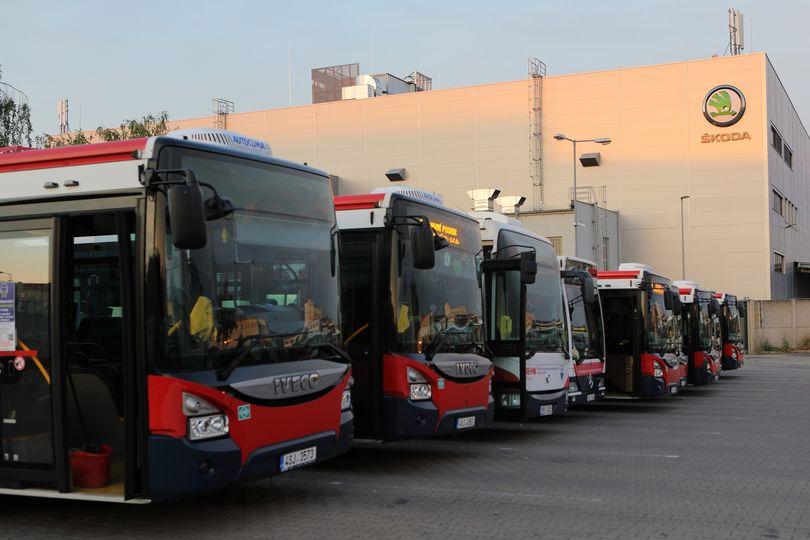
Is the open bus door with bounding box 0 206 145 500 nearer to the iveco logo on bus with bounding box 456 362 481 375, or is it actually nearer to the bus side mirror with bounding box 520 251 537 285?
the iveco logo on bus with bounding box 456 362 481 375

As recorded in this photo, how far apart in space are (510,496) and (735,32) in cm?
5890

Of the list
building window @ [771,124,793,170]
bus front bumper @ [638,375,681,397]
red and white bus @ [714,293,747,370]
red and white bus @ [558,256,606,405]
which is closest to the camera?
red and white bus @ [558,256,606,405]

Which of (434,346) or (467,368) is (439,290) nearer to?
(434,346)

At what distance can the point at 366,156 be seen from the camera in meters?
64.4

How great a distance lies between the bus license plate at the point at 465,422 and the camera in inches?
421

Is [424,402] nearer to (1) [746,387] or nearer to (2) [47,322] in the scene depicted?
(2) [47,322]

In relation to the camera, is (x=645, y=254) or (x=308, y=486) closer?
(x=308, y=486)

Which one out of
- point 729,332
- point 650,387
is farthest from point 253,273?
point 729,332

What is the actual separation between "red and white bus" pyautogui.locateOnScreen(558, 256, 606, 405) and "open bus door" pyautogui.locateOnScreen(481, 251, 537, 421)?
1785 millimetres

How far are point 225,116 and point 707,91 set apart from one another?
34731mm

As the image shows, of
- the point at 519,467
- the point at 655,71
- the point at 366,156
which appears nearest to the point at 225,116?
the point at 366,156

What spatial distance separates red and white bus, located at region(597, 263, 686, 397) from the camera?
18.9m

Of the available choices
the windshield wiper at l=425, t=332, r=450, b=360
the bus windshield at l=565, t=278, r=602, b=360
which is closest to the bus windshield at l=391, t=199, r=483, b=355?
the windshield wiper at l=425, t=332, r=450, b=360

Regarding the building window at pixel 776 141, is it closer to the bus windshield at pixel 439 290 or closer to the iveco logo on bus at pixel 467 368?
the bus windshield at pixel 439 290
